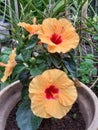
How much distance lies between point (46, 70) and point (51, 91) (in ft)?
0.22

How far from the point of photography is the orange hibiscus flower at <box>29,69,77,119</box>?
0.80m

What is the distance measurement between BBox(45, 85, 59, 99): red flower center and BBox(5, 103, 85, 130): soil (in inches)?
9.2

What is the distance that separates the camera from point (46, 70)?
859 mm

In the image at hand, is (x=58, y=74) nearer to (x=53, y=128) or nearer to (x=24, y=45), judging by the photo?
(x=24, y=45)

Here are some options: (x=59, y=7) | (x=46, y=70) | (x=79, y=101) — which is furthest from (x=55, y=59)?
(x=59, y=7)

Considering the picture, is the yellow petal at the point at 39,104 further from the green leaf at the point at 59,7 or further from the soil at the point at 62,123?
the green leaf at the point at 59,7

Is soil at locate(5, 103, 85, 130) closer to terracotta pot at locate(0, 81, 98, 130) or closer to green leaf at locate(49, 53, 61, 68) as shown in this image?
terracotta pot at locate(0, 81, 98, 130)

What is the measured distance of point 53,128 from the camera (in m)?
1.04

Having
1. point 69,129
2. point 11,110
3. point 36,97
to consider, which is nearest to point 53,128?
point 69,129

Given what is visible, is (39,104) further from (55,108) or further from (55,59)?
(55,59)

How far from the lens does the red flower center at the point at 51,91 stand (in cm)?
82

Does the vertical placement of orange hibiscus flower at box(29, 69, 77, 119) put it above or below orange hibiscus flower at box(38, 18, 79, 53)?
below

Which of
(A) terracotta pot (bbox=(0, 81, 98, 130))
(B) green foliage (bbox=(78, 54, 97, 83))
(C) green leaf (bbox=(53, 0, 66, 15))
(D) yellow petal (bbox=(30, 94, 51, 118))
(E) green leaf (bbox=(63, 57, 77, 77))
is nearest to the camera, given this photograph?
(D) yellow petal (bbox=(30, 94, 51, 118))

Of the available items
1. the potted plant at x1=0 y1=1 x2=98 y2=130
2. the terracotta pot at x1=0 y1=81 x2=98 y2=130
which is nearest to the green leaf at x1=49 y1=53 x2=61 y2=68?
the potted plant at x1=0 y1=1 x2=98 y2=130
